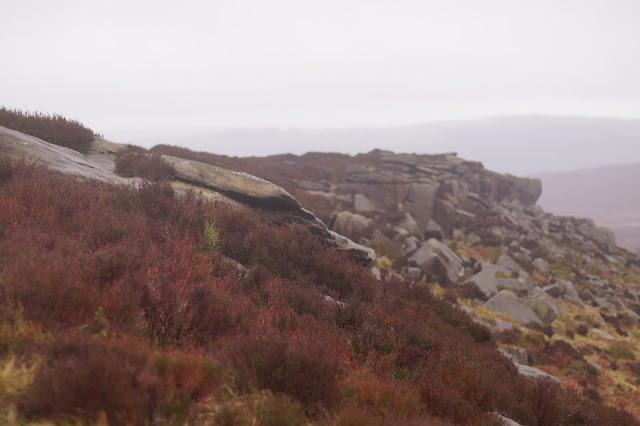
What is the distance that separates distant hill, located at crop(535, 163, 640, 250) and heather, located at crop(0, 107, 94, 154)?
503 feet

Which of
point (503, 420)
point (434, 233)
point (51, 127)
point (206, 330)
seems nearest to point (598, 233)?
point (434, 233)

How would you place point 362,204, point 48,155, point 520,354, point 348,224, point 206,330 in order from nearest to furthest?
point 206,330 → point 48,155 → point 520,354 → point 348,224 → point 362,204

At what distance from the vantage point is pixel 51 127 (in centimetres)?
1177

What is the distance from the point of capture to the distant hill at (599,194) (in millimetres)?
132750

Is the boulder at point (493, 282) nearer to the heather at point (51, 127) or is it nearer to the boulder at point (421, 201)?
the boulder at point (421, 201)

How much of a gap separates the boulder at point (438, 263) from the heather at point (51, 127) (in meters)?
14.7

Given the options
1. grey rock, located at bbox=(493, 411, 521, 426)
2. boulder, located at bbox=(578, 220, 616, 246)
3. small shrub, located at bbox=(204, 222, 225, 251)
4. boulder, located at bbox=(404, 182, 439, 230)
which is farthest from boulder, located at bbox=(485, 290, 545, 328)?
boulder, located at bbox=(578, 220, 616, 246)

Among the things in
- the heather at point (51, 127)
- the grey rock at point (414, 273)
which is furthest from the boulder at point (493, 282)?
the heather at point (51, 127)

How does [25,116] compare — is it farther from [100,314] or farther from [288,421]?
[288,421]

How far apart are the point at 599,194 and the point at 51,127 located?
19986cm

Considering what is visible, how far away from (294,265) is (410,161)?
30890 millimetres

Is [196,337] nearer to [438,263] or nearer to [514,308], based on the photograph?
[438,263]

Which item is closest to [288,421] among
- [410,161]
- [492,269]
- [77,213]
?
[77,213]

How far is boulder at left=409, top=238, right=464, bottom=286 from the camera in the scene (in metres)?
15.4
